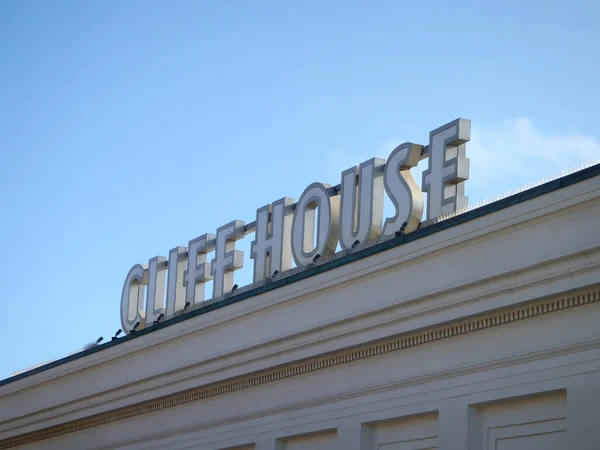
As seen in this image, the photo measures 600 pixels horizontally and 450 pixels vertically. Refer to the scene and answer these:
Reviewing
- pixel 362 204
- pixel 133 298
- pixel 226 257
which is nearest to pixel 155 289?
pixel 133 298

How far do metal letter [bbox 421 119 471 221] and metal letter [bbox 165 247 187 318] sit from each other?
30.1ft

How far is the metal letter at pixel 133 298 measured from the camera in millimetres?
30156

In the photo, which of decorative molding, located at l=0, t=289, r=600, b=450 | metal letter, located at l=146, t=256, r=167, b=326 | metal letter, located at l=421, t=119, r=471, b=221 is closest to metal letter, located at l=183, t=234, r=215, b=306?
metal letter, located at l=146, t=256, r=167, b=326

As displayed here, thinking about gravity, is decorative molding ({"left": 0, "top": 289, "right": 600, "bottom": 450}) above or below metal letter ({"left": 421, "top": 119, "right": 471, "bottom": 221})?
below

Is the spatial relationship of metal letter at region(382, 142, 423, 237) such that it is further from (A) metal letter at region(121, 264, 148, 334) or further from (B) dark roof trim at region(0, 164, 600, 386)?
(A) metal letter at region(121, 264, 148, 334)

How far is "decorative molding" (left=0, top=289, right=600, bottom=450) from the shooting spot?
1734 centimetres

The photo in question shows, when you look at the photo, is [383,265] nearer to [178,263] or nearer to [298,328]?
[298,328]

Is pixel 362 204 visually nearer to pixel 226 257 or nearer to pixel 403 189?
pixel 403 189

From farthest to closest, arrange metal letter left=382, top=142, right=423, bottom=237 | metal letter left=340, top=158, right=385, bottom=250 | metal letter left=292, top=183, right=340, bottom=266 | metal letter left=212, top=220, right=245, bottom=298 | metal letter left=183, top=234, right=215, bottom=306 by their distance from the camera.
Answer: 1. metal letter left=183, top=234, right=215, bottom=306
2. metal letter left=212, top=220, right=245, bottom=298
3. metal letter left=292, top=183, right=340, bottom=266
4. metal letter left=340, top=158, right=385, bottom=250
5. metal letter left=382, top=142, right=423, bottom=237

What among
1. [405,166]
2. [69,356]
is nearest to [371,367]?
[405,166]

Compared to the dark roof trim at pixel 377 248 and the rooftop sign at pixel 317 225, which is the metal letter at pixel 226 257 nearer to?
the rooftop sign at pixel 317 225

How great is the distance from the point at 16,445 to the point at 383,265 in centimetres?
1727

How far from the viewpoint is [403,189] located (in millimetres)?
22188

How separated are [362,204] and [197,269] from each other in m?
6.69
